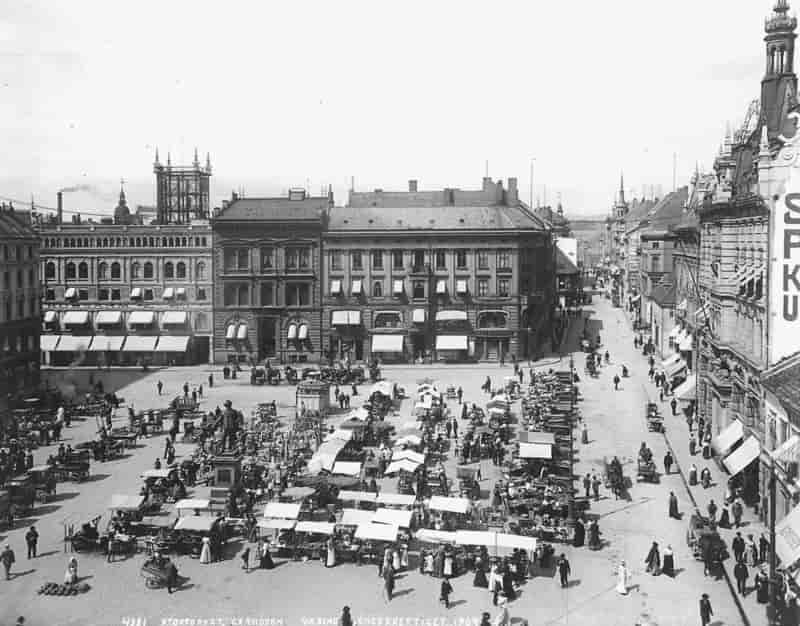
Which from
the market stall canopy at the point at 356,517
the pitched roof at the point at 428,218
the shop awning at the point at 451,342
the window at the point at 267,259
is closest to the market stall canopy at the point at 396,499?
the market stall canopy at the point at 356,517

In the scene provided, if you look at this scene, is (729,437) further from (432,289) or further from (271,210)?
(271,210)

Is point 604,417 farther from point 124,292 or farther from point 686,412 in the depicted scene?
point 124,292

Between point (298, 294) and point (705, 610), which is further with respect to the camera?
point (298, 294)

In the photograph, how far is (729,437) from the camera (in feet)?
139

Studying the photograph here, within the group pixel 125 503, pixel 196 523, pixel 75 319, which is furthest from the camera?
pixel 75 319

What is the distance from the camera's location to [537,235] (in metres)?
85.4

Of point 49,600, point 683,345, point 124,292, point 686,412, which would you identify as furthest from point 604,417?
point 124,292

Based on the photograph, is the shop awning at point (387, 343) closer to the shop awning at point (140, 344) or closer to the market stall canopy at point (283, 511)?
the shop awning at point (140, 344)

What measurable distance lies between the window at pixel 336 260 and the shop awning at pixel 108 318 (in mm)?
21658

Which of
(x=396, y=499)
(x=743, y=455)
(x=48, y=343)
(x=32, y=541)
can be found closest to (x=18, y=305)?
(x=48, y=343)

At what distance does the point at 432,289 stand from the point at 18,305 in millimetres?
36219

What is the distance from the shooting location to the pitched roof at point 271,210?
84.8 m

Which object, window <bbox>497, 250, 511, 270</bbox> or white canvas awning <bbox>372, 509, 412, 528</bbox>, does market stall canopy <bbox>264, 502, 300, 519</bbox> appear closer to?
white canvas awning <bbox>372, 509, 412, 528</bbox>

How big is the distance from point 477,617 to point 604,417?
106 feet
